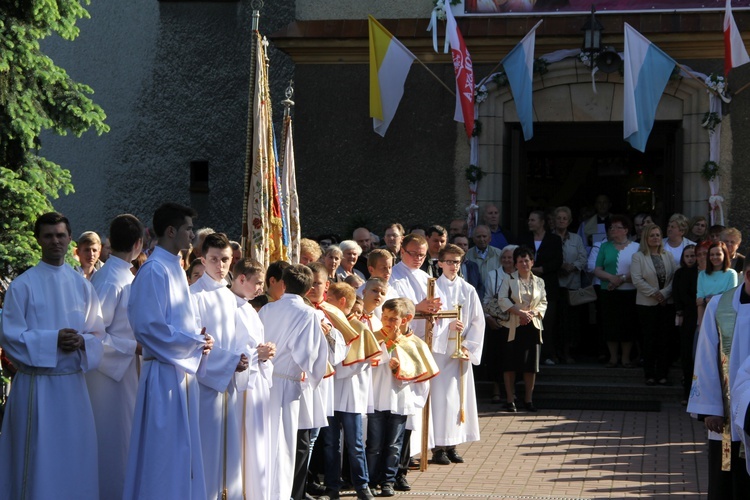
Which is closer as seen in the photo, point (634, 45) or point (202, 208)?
point (634, 45)

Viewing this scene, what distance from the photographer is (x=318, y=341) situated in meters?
8.62

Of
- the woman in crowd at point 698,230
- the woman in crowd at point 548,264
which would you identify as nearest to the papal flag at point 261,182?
the woman in crowd at point 548,264

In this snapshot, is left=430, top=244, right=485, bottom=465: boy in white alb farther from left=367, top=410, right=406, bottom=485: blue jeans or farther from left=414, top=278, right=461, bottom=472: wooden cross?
left=367, top=410, right=406, bottom=485: blue jeans

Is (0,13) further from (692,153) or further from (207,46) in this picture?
(692,153)

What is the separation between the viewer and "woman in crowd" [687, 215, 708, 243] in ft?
48.1

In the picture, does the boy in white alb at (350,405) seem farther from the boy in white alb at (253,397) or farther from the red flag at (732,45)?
the red flag at (732,45)

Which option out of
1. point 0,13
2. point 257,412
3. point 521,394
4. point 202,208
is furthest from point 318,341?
point 202,208

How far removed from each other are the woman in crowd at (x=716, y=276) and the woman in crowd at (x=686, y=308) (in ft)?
2.74

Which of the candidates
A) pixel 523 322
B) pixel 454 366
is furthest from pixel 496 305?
pixel 454 366

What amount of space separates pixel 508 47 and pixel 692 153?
2.71 m

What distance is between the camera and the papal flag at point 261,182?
1084 cm

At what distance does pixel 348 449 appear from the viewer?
913 centimetres

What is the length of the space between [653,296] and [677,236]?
848 mm

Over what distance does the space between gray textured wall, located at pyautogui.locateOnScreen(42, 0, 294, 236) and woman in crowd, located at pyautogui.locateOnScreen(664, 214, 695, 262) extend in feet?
19.1
